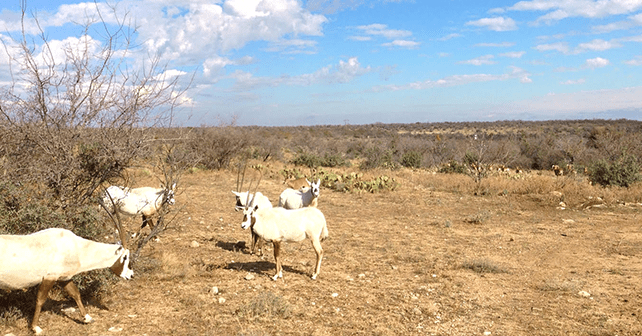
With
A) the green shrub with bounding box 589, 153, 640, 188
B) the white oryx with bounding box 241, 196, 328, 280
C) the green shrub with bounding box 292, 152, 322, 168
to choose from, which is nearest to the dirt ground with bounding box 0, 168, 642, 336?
the white oryx with bounding box 241, 196, 328, 280

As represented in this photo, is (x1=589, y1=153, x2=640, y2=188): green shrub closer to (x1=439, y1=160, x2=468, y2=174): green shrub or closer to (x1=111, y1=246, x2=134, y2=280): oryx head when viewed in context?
(x1=439, y1=160, x2=468, y2=174): green shrub

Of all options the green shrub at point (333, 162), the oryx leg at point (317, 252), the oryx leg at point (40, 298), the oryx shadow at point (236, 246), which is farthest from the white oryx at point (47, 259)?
the green shrub at point (333, 162)

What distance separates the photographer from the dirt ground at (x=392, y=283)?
542 centimetres

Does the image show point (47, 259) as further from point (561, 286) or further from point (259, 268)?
point (561, 286)

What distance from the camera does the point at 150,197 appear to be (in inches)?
355

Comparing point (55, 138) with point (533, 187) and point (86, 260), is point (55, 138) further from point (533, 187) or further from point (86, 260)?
point (533, 187)

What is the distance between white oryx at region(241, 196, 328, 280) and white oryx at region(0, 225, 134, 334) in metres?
2.36

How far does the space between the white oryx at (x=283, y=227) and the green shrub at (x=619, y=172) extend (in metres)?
14.2

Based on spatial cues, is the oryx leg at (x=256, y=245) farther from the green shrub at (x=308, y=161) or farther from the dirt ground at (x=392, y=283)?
the green shrub at (x=308, y=161)

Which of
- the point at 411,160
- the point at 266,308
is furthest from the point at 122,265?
the point at 411,160

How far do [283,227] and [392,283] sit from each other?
2043 millimetres

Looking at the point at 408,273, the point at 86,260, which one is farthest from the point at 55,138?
the point at 408,273

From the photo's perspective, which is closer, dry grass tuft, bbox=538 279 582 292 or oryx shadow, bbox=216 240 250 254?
dry grass tuft, bbox=538 279 582 292

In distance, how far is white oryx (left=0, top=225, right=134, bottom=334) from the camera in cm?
448
